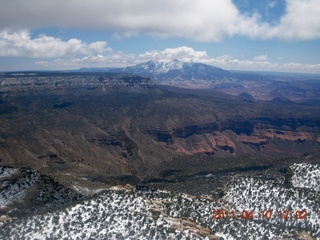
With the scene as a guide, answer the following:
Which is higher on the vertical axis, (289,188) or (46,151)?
(289,188)

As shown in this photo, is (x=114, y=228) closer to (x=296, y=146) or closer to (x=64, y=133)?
(x=64, y=133)

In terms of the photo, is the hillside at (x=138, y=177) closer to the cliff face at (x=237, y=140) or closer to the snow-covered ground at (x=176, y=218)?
the snow-covered ground at (x=176, y=218)

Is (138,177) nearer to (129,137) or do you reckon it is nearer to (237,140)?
(129,137)

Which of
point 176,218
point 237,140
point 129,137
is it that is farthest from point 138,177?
point 237,140

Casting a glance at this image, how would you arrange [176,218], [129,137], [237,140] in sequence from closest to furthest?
1. [176,218]
2. [129,137]
3. [237,140]

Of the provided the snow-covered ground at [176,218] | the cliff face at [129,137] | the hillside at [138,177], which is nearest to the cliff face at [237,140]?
the cliff face at [129,137]

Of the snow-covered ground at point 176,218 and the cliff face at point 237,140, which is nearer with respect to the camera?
the snow-covered ground at point 176,218

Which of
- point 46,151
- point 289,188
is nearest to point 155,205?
point 289,188

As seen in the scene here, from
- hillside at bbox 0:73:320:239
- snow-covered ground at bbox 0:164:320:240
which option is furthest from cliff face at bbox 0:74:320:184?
snow-covered ground at bbox 0:164:320:240

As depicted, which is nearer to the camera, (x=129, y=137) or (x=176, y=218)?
(x=176, y=218)

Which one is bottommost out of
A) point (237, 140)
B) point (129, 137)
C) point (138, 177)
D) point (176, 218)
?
point (237, 140)

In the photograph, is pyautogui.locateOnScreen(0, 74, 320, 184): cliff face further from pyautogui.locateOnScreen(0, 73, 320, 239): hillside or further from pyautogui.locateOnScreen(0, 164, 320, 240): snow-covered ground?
pyautogui.locateOnScreen(0, 164, 320, 240): snow-covered ground
